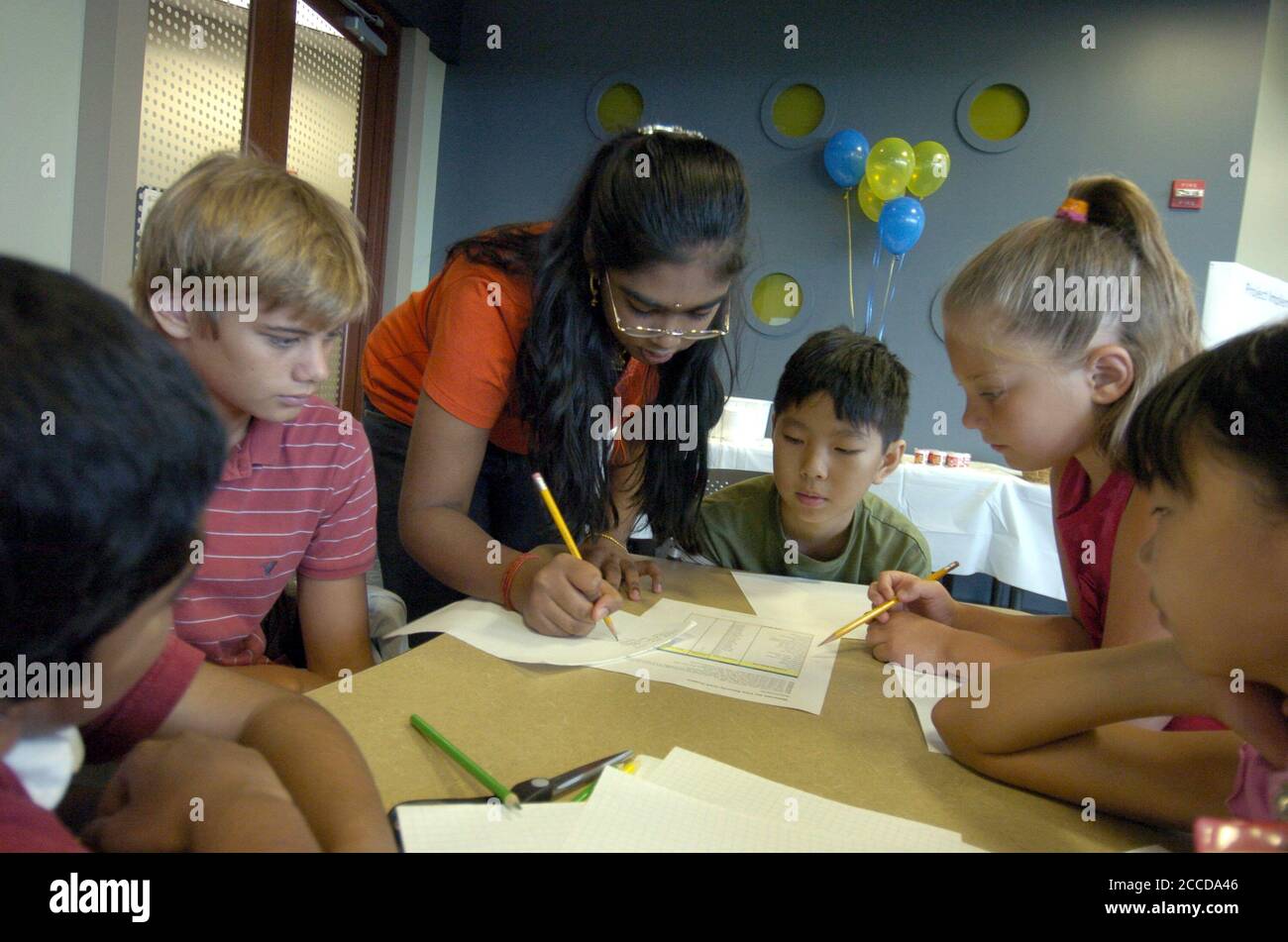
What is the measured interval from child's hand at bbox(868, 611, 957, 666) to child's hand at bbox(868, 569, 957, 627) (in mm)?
48

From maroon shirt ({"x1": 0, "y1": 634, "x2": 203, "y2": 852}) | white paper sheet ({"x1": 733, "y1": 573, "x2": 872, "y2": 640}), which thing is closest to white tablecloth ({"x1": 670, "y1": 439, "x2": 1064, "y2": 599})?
white paper sheet ({"x1": 733, "y1": 573, "x2": 872, "y2": 640})

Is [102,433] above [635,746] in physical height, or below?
above

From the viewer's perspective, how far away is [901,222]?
361 centimetres

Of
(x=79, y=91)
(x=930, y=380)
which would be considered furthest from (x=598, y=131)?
(x=79, y=91)

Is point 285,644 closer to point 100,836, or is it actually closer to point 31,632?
point 100,836

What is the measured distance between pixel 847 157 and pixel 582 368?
306cm

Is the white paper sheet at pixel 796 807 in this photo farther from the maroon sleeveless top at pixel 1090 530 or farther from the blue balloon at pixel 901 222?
the blue balloon at pixel 901 222

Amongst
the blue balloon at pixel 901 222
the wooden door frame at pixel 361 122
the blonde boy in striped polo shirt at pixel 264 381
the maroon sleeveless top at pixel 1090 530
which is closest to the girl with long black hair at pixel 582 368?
the blonde boy in striped polo shirt at pixel 264 381

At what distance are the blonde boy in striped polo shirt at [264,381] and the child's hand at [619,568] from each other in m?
0.32

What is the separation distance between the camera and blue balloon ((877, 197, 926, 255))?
360 centimetres

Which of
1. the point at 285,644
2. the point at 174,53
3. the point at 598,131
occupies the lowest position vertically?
the point at 285,644

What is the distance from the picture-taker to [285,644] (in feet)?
3.49

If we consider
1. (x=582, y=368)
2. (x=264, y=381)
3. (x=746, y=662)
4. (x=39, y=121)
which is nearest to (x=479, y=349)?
(x=582, y=368)
